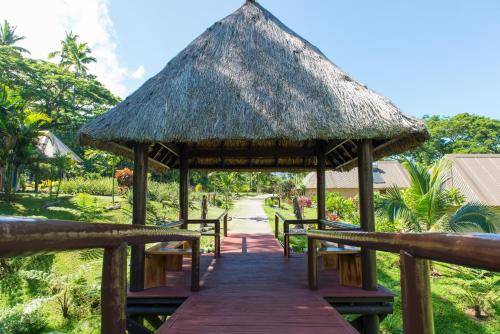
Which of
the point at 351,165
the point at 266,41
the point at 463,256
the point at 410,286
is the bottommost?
the point at 410,286

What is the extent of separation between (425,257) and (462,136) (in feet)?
133

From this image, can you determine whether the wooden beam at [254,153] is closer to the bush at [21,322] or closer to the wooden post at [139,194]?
the wooden post at [139,194]

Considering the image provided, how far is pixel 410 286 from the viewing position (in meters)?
1.19

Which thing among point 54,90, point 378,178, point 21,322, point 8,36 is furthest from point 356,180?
point 8,36

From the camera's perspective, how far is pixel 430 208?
10055 millimetres

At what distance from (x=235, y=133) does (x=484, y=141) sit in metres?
37.5

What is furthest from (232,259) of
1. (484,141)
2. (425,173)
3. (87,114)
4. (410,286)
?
(484,141)

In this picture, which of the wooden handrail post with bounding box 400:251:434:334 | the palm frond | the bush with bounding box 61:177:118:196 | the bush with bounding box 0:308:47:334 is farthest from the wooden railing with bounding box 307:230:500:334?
the bush with bounding box 61:177:118:196

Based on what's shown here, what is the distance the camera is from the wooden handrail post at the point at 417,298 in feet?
3.70

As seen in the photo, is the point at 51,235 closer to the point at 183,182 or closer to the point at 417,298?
the point at 417,298

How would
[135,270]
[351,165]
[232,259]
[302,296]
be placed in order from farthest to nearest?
[351,165] < [232,259] < [135,270] < [302,296]

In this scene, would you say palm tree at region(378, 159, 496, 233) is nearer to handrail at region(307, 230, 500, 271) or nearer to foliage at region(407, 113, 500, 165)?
handrail at region(307, 230, 500, 271)

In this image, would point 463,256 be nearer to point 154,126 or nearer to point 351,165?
point 154,126

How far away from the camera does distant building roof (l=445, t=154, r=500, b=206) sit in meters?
15.4
